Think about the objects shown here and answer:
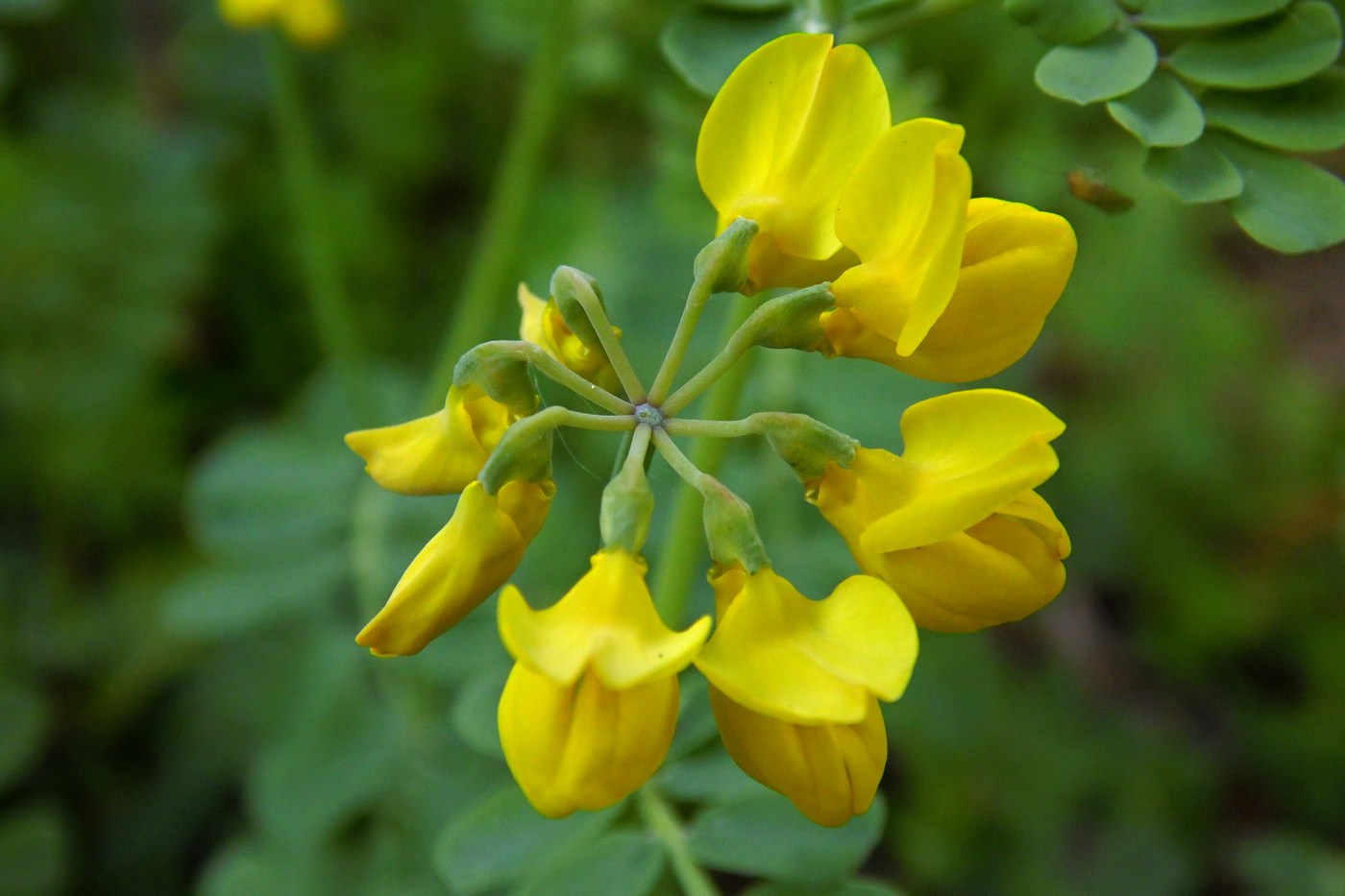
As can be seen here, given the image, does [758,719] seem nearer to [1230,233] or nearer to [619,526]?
[619,526]

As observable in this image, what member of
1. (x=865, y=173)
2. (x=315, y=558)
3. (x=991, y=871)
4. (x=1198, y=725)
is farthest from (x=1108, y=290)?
(x=865, y=173)

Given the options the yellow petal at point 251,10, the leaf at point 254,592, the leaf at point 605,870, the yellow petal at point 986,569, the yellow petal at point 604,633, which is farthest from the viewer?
the yellow petal at point 251,10

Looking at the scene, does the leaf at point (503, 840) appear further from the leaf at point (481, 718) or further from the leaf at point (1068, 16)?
the leaf at point (1068, 16)

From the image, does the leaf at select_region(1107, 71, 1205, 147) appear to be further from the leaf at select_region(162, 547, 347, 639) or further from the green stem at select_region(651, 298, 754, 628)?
the leaf at select_region(162, 547, 347, 639)

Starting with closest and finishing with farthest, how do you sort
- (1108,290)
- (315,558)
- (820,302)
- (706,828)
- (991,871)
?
1. (820,302)
2. (706,828)
3. (315,558)
4. (991,871)
5. (1108,290)

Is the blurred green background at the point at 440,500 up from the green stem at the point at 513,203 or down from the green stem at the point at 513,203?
down

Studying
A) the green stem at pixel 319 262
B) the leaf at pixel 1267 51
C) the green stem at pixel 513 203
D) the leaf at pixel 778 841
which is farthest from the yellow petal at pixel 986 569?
the green stem at pixel 319 262
